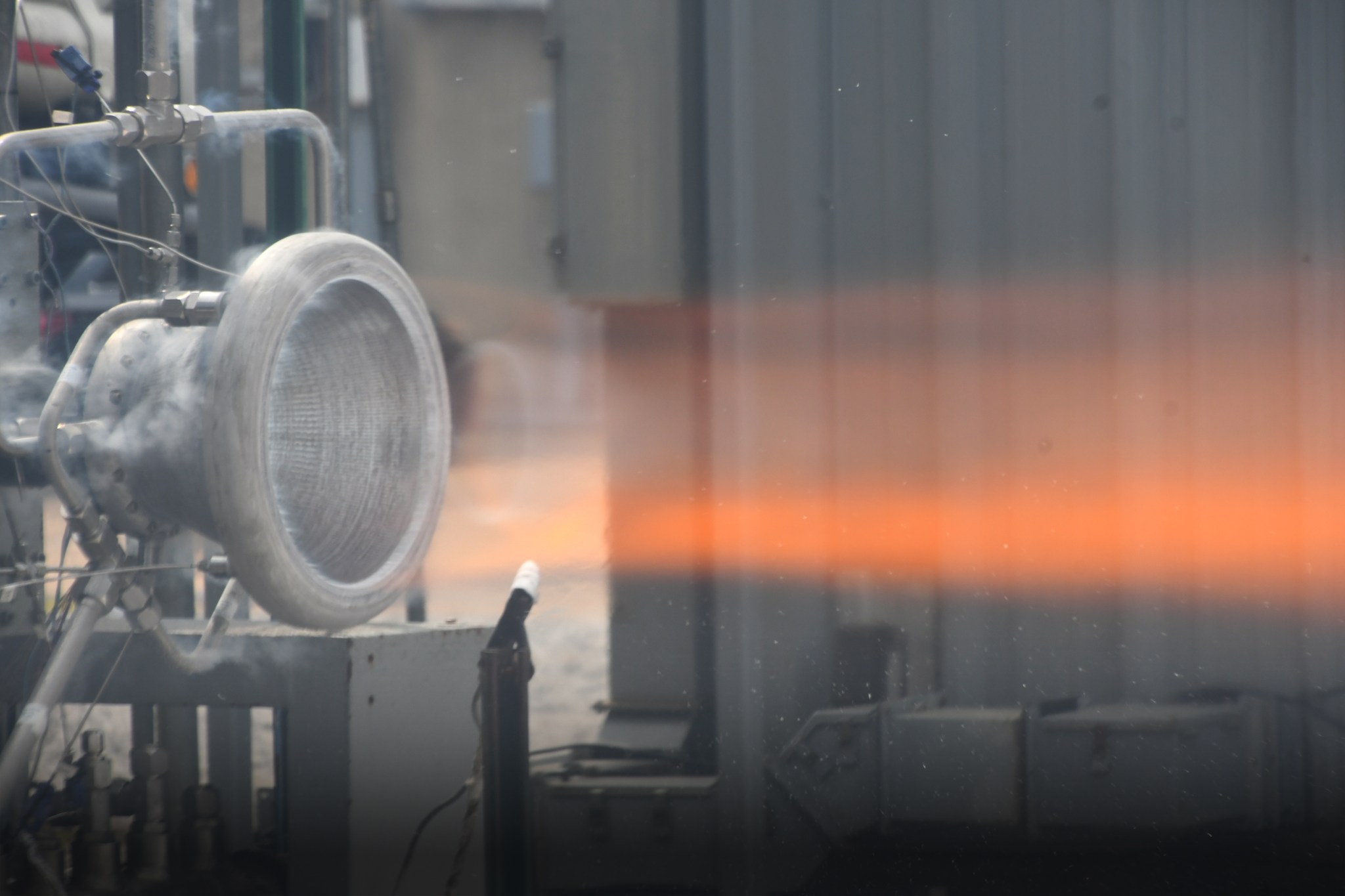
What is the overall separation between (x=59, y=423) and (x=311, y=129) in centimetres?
61

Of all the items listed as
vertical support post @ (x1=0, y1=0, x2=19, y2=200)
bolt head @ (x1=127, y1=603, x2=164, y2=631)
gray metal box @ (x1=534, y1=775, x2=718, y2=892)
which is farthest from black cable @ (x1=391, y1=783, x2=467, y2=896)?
vertical support post @ (x1=0, y1=0, x2=19, y2=200)

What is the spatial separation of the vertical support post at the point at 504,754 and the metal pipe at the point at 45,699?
50 cm

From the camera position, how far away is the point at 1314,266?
72.4 inches

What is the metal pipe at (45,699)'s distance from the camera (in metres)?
1.26

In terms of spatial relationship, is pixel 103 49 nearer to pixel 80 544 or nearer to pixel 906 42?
pixel 80 544

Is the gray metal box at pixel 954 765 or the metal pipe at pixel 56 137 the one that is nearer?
the metal pipe at pixel 56 137

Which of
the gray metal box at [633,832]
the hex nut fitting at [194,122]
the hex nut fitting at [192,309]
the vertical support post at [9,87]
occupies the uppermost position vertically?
the vertical support post at [9,87]

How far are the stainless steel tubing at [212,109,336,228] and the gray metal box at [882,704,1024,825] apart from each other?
1226mm

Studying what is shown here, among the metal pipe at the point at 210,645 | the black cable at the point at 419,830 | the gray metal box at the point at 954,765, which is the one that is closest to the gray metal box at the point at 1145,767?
the gray metal box at the point at 954,765

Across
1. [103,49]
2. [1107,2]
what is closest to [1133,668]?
[1107,2]

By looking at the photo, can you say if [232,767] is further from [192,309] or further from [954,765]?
[954,765]

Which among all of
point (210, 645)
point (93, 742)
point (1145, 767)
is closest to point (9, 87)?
point (210, 645)

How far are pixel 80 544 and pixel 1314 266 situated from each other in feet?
6.24

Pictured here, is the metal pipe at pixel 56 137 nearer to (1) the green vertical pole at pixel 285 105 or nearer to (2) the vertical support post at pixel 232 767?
(1) the green vertical pole at pixel 285 105
